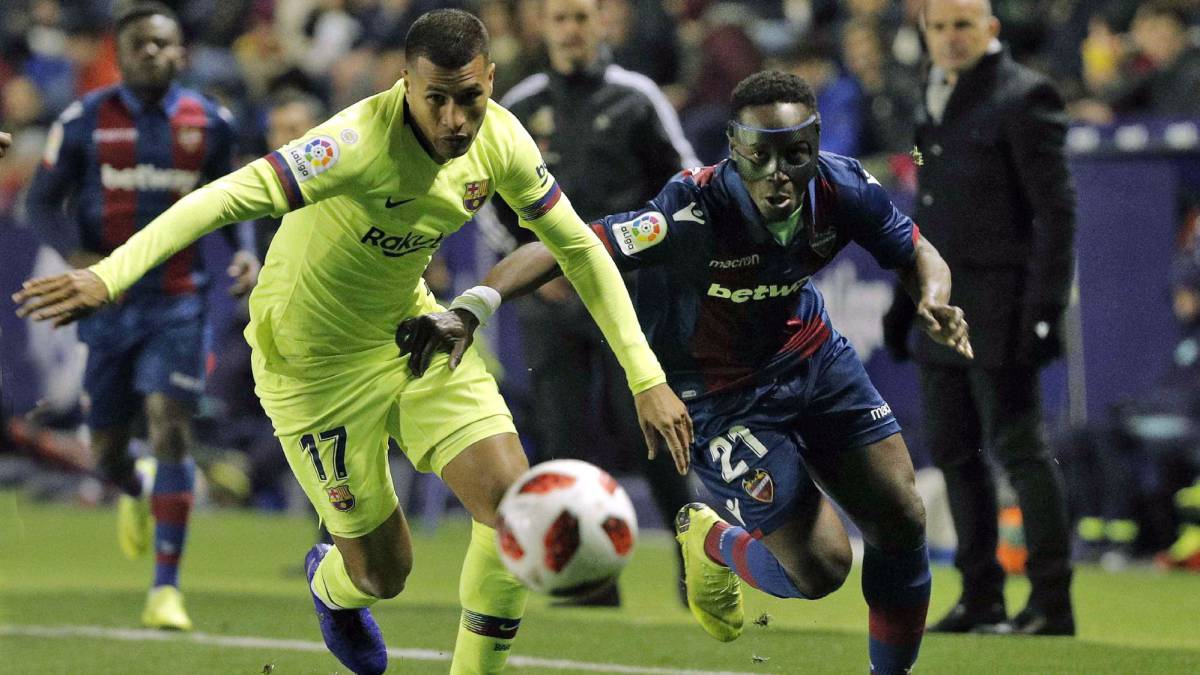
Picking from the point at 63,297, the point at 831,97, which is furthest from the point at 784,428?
the point at 831,97

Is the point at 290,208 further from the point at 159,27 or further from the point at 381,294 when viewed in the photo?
the point at 159,27

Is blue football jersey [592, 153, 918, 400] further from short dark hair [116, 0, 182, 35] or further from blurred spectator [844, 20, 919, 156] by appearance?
blurred spectator [844, 20, 919, 156]

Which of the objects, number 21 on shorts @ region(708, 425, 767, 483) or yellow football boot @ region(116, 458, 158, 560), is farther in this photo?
yellow football boot @ region(116, 458, 158, 560)

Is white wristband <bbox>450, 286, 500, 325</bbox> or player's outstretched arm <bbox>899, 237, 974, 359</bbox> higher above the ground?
white wristband <bbox>450, 286, 500, 325</bbox>

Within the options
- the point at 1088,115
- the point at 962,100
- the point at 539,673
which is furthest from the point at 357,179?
the point at 1088,115

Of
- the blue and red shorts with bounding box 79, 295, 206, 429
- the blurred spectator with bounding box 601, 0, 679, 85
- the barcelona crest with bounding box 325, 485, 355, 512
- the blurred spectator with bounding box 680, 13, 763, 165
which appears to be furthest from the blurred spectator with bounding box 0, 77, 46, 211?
the barcelona crest with bounding box 325, 485, 355, 512

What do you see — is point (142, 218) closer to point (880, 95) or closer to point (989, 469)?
point (989, 469)

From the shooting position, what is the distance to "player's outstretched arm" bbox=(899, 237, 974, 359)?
5637 millimetres

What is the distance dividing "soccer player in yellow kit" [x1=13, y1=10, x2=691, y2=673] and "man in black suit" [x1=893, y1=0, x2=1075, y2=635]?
2588 millimetres

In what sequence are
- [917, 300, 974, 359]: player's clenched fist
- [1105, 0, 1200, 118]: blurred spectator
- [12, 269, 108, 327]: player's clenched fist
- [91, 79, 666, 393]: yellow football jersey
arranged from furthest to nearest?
1. [1105, 0, 1200, 118]: blurred spectator
2. [917, 300, 974, 359]: player's clenched fist
3. [91, 79, 666, 393]: yellow football jersey
4. [12, 269, 108, 327]: player's clenched fist

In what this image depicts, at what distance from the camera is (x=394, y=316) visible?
6.06 meters

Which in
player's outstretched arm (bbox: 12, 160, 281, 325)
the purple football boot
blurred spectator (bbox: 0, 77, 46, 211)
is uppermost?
player's outstretched arm (bbox: 12, 160, 281, 325)

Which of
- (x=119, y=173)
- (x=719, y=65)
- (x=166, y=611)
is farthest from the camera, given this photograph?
(x=719, y=65)

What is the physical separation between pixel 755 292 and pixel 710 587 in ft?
3.68
